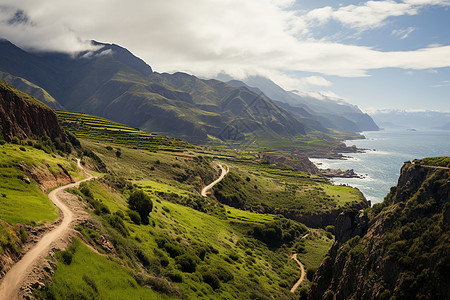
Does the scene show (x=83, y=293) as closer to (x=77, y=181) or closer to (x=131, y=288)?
(x=131, y=288)

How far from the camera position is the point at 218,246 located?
5659cm

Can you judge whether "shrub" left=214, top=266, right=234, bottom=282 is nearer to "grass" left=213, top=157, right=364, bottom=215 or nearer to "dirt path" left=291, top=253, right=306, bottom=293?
"dirt path" left=291, top=253, right=306, bottom=293

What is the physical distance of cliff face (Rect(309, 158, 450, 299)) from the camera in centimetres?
3102

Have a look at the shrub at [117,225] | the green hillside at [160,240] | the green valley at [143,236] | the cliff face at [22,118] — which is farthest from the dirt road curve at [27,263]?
the cliff face at [22,118]

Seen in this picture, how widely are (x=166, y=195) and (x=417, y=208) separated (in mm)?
55868

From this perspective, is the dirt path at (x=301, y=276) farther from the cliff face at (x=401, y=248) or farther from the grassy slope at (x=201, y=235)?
the cliff face at (x=401, y=248)

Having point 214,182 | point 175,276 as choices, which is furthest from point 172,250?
point 214,182

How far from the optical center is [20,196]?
28641 millimetres

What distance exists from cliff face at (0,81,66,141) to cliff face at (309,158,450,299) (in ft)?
204

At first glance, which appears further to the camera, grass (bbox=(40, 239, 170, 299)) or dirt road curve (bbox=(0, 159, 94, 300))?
grass (bbox=(40, 239, 170, 299))

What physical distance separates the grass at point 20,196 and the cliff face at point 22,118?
13.4 m

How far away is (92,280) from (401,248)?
36999 mm

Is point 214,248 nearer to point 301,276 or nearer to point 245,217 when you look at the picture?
point 301,276

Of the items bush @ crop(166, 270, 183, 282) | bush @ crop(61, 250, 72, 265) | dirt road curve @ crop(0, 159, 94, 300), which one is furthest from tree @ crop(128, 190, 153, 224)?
bush @ crop(61, 250, 72, 265)
